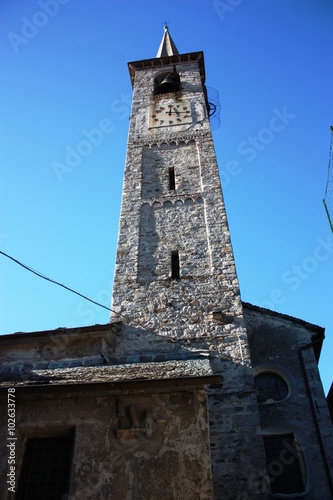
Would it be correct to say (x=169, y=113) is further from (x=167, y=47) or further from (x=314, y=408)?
(x=314, y=408)

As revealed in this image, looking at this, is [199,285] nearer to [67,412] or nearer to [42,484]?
[67,412]

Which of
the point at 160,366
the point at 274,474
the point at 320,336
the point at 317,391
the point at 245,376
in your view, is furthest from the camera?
the point at 320,336

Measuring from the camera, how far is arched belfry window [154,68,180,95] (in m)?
17.0

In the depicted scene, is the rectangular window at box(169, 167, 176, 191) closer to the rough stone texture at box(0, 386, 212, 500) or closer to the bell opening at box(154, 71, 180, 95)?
the bell opening at box(154, 71, 180, 95)

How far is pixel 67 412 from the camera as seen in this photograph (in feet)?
20.1

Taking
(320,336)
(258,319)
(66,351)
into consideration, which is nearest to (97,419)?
(66,351)

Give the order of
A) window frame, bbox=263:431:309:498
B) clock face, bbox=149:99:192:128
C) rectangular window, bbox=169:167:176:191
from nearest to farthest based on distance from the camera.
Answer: window frame, bbox=263:431:309:498, rectangular window, bbox=169:167:176:191, clock face, bbox=149:99:192:128

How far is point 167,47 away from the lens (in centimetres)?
2272

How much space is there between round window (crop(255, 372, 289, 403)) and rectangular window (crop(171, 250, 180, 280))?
3151 mm

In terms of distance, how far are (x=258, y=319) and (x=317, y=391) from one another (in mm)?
2220

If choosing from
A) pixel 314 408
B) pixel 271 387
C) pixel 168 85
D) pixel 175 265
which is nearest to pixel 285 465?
pixel 314 408

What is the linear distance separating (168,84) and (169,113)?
234 cm

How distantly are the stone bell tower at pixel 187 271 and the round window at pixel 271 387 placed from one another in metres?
2.19

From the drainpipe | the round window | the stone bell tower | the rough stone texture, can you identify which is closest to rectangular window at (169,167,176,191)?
the stone bell tower
